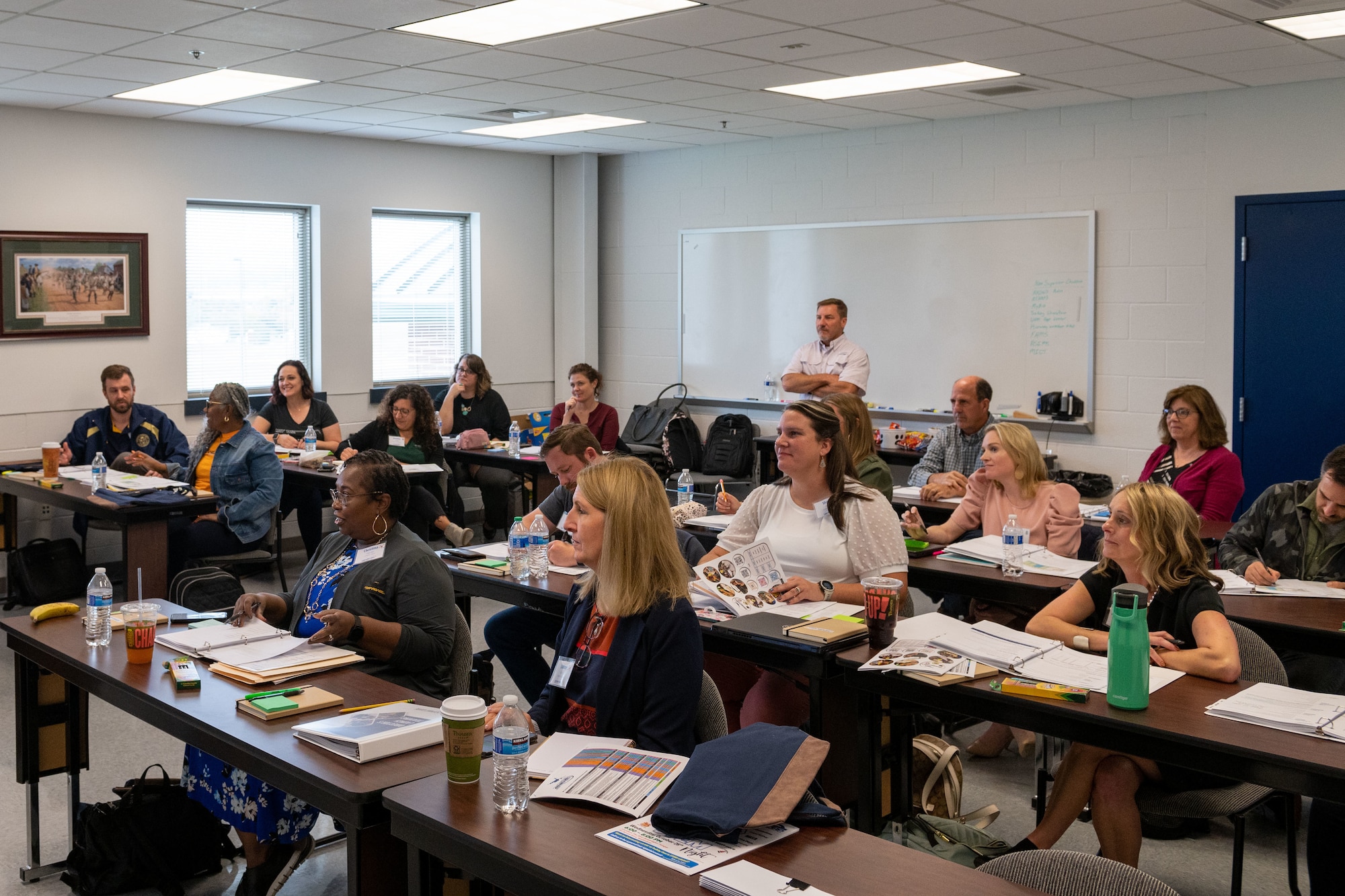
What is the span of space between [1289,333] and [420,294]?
614 centimetres

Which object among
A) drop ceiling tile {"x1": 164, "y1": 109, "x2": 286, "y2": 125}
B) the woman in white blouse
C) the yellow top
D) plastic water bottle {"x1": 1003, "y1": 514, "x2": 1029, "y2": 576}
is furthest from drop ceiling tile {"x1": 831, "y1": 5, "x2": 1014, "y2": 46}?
drop ceiling tile {"x1": 164, "y1": 109, "x2": 286, "y2": 125}

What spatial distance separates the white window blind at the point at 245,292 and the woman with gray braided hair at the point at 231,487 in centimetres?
222

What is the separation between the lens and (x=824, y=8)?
15.8 ft

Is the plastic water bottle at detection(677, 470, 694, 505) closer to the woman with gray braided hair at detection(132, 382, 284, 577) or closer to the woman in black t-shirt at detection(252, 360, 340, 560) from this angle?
the woman with gray braided hair at detection(132, 382, 284, 577)

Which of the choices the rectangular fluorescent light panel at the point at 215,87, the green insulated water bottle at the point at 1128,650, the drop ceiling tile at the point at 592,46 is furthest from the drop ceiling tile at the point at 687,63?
the green insulated water bottle at the point at 1128,650

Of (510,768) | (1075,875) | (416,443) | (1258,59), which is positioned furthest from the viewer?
(416,443)

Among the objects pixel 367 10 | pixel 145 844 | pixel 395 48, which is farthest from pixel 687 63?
pixel 145 844

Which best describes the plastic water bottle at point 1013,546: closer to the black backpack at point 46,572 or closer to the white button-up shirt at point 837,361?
the white button-up shirt at point 837,361

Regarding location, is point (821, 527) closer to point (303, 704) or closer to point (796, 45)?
point (303, 704)

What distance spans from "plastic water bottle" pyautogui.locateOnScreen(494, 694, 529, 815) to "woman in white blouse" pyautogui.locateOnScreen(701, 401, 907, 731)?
1.61 metres

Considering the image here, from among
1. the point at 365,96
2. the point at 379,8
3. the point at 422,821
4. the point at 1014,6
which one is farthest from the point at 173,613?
the point at 365,96

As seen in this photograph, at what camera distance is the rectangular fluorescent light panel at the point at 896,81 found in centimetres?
624

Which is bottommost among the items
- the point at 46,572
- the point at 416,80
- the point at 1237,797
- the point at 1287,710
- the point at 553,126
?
the point at 46,572

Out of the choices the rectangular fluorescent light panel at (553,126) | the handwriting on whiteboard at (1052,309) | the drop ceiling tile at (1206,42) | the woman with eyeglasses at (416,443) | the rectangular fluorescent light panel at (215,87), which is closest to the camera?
the drop ceiling tile at (1206,42)
